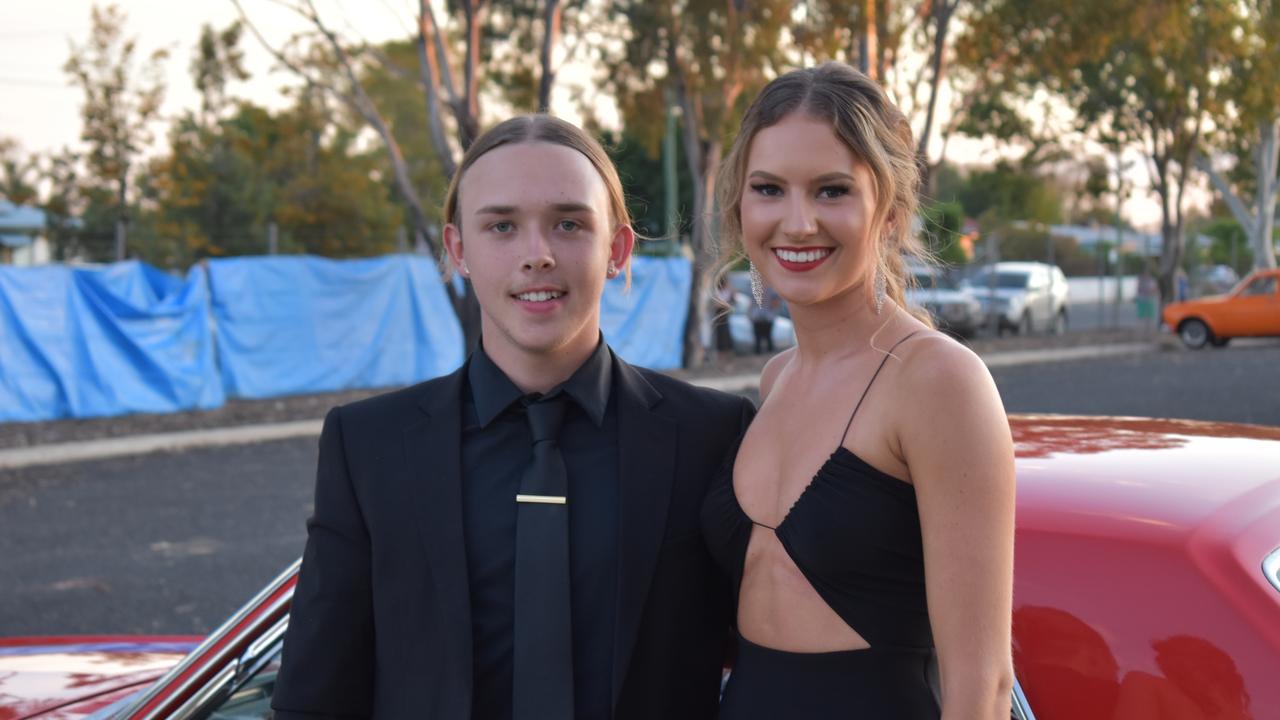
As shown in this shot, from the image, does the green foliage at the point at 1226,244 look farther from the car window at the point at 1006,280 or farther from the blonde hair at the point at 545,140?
the blonde hair at the point at 545,140

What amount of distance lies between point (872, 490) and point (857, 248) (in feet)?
1.33

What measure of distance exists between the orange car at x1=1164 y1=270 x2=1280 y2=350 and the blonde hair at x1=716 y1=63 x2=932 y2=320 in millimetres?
24246

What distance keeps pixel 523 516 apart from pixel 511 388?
239mm

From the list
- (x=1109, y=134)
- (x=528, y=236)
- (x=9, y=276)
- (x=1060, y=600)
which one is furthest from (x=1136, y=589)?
(x=1109, y=134)

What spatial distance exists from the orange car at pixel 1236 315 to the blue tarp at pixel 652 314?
11182 millimetres

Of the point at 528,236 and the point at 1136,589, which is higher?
the point at 528,236

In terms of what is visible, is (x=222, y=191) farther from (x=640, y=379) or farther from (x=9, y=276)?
(x=640, y=379)

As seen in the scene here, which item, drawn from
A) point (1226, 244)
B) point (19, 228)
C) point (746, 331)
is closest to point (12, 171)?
point (19, 228)

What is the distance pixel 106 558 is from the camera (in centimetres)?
737

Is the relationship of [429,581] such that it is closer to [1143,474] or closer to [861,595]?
[861,595]

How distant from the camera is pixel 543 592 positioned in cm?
189

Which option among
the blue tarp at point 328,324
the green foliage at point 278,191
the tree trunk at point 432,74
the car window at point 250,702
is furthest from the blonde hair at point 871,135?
the green foliage at point 278,191

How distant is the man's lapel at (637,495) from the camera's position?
1.90m

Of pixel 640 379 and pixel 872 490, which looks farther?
pixel 640 379
